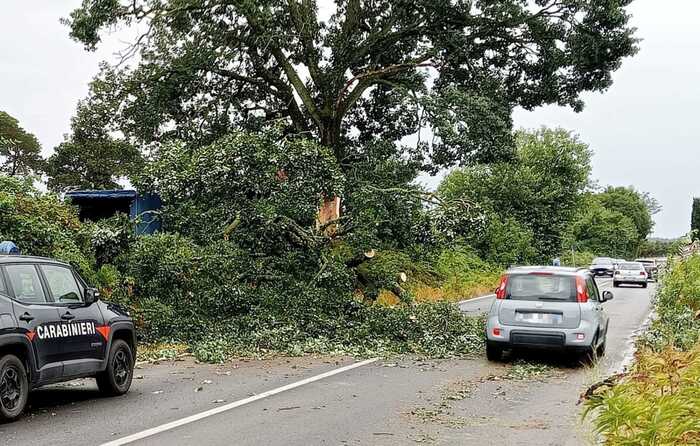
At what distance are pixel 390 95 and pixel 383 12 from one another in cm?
364

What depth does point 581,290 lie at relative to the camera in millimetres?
13312

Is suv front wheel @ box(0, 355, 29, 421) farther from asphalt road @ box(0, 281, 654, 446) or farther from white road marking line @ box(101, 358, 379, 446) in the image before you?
white road marking line @ box(101, 358, 379, 446)

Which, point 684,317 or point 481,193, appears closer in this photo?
point 684,317

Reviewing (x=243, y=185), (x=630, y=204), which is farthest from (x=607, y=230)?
(x=243, y=185)

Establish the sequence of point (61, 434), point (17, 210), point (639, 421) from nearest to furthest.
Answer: point (639, 421) → point (61, 434) → point (17, 210)

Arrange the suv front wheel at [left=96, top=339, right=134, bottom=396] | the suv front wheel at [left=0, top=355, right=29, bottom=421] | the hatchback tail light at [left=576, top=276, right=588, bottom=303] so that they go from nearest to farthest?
the suv front wheel at [left=0, top=355, right=29, bottom=421], the suv front wheel at [left=96, top=339, right=134, bottom=396], the hatchback tail light at [left=576, top=276, right=588, bottom=303]

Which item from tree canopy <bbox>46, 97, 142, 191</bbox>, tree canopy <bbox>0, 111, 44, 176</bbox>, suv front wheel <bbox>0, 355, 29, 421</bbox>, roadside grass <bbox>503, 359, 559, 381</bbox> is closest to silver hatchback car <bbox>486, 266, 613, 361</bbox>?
roadside grass <bbox>503, 359, 559, 381</bbox>

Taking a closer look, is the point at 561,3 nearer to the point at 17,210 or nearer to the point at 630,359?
the point at 630,359

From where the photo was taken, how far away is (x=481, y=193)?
50000 millimetres

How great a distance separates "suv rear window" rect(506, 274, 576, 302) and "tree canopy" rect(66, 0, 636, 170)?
880 cm

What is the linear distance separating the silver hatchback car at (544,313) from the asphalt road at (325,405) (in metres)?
0.44

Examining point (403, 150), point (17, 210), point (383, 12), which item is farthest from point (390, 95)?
point (17, 210)

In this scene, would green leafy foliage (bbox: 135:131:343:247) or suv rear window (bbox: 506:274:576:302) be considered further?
green leafy foliage (bbox: 135:131:343:247)

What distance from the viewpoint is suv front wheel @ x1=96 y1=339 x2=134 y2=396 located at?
1009 centimetres
